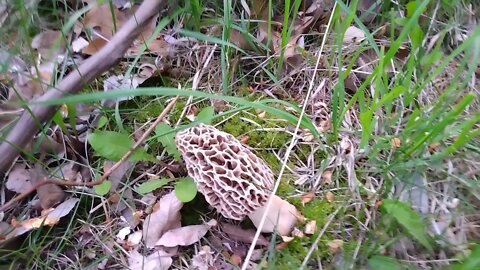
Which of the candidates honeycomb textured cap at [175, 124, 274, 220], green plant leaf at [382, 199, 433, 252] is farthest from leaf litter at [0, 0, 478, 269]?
honeycomb textured cap at [175, 124, 274, 220]

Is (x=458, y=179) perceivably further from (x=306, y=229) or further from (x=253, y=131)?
(x=253, y=131)

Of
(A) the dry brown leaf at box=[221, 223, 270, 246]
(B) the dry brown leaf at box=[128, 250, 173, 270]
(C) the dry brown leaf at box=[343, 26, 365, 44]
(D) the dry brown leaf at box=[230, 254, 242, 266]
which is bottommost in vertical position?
(D) the dry brown leaf at box=[230, 254, 242, 266]

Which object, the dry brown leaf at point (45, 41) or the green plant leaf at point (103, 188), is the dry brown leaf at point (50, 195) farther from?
the dry brown leaf at point (45, 41)

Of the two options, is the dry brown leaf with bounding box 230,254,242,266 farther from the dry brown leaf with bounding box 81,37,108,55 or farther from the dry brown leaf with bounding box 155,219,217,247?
the dry brown leaf with bounding box 81,37,108,55

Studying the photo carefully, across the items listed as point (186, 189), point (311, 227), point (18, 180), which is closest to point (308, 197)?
point (311, 227)

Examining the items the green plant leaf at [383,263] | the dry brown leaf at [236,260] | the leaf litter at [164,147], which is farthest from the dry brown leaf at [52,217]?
the green plant leaf at [383,263]

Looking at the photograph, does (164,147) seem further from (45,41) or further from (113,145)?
(45,41)

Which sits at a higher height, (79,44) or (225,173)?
(79,44)
